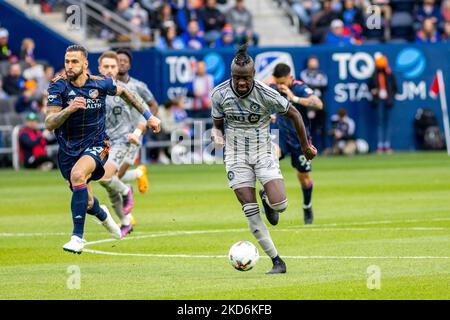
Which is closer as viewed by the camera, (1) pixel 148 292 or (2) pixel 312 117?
(1) pixel 148 292

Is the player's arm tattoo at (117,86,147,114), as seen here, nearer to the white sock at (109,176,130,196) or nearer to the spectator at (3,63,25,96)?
the white sock at (109,176,130,196)

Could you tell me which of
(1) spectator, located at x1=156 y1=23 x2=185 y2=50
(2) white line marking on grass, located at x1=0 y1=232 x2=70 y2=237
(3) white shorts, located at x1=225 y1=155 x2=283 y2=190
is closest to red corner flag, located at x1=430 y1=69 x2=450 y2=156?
(1) spectator, located at x1=156 y1=23 x2=185 y2=50

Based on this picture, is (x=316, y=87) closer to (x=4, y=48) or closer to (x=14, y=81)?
(x=14, y=81)

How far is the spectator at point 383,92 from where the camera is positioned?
121 ft

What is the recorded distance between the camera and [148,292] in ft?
39.9

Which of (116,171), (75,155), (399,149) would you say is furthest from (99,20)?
(75,155)

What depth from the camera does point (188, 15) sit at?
3800 centimetres

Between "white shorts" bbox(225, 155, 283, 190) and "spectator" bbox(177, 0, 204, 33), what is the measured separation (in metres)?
24.4

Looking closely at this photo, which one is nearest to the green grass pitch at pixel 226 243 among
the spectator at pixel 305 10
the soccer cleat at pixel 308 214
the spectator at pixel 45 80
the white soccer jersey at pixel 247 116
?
the soccer cleat at pixel 308 214

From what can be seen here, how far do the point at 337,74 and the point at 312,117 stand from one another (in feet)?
5.40

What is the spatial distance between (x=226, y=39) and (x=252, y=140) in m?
24.0

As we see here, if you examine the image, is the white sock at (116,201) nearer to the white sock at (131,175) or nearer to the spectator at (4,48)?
the white sock at (131,175)
